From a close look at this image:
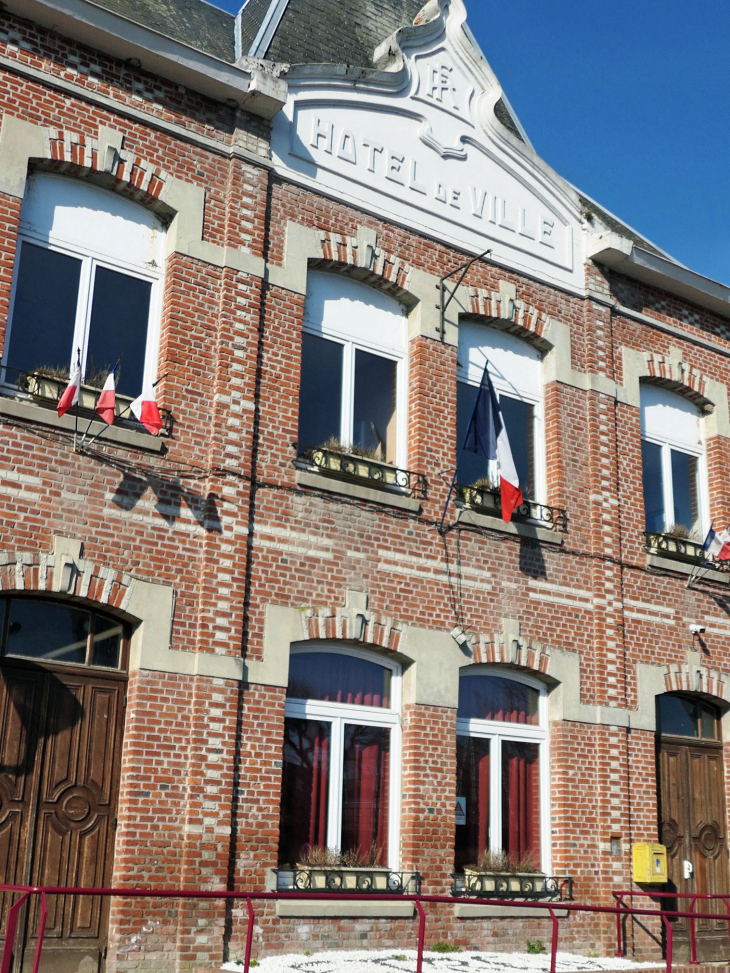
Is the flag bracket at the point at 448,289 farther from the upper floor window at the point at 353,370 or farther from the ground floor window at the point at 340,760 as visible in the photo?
the ground floor window at the point at 340,760

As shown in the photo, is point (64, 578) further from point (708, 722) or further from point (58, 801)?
point (708, 722)

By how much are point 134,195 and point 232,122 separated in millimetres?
1568

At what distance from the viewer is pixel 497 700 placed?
12.7 metres

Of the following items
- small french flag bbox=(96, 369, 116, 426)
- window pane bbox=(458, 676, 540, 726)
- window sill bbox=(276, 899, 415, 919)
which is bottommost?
window sill bbox=(276, 899, 415, 919)

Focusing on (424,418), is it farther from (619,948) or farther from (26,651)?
(619,948)

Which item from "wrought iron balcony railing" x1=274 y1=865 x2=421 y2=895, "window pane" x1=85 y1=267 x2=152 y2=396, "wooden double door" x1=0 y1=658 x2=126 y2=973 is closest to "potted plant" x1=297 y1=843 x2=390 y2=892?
"wrought iron balcony railing" x1=274 y1=865 x2=421 y2=895

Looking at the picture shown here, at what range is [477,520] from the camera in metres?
12.8

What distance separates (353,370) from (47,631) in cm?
453

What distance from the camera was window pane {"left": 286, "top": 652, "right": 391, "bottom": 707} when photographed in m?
11.3

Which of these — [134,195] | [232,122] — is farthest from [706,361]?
[134,195]

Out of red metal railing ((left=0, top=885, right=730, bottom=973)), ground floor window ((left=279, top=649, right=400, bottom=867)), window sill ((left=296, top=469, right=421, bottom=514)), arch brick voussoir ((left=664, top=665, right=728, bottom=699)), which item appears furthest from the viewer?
arch brick voussoir ((left=664, top=665, right=728, bottom=699))

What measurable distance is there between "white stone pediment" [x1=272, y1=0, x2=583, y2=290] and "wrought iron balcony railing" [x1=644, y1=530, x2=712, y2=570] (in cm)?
344

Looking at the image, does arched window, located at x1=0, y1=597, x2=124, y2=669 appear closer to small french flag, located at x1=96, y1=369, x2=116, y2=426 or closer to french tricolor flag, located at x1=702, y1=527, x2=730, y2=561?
small french flag, located at x1=96, y1=369, x2=116, y2=426

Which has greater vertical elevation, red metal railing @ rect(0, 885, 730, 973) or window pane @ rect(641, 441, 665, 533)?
window pane @ rect(641, 441, 665, 533)
